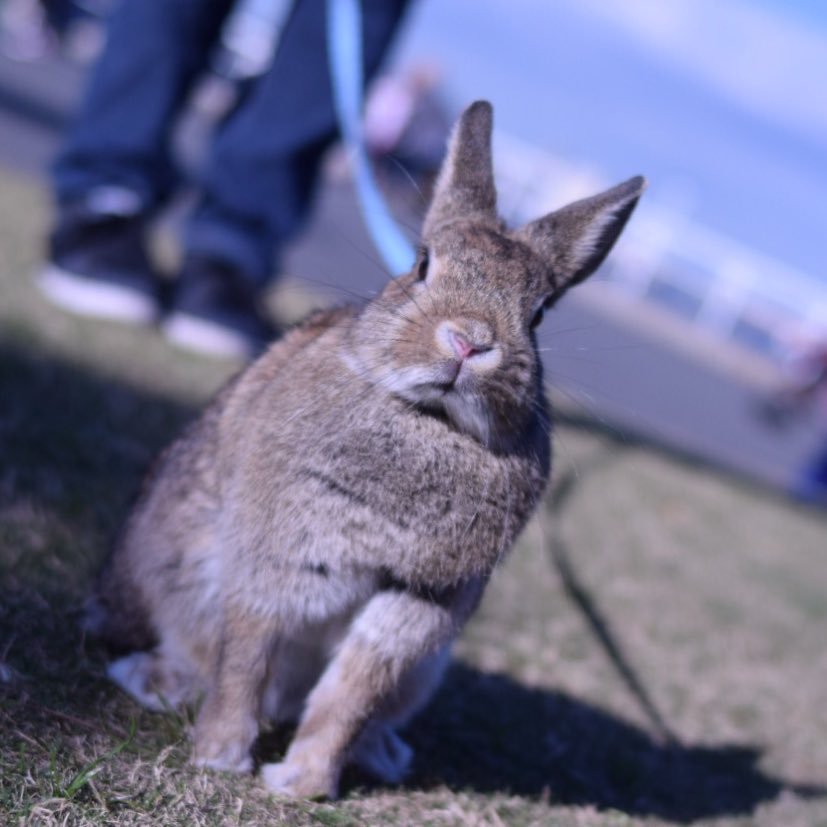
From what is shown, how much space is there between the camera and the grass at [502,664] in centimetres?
200

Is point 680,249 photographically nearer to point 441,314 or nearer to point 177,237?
point 177,237

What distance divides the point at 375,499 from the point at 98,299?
304cm

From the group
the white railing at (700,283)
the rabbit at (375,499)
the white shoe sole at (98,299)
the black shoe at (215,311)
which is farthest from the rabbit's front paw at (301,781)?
the white railing at (700,283)

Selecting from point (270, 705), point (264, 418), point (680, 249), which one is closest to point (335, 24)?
point (264, 418)

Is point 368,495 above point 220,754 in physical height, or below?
above

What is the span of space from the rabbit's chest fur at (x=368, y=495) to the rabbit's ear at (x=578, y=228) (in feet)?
1.13

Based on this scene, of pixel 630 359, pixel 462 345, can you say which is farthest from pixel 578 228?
pixel 630 359

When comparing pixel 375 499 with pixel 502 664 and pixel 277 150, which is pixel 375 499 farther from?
pixel 277 150

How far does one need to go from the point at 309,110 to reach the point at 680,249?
1783cm

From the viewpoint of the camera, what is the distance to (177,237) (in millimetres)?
7680

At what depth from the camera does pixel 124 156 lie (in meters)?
4.55

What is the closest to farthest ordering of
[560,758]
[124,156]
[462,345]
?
[462,345], [560,758], [124,156]

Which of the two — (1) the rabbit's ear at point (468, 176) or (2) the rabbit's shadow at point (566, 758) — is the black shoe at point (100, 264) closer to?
(2) the rabbit's shadow at point (566, 758)

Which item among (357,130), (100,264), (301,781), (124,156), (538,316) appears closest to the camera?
(301,781)
